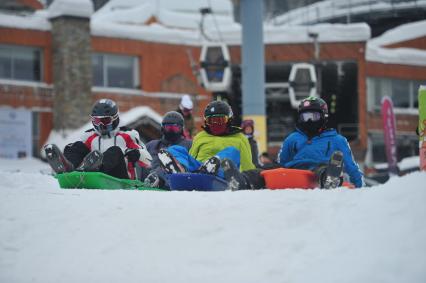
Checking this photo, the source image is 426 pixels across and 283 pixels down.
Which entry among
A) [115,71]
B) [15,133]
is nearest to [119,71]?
[115,71]

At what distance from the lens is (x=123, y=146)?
11.6 meters

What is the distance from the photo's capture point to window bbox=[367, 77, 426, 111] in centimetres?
3775

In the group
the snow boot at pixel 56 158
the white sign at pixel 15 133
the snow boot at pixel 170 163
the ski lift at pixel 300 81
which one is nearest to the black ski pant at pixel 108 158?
the snow boot at pixel 56 158

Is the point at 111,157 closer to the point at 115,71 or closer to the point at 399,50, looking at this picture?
the point at 115,71

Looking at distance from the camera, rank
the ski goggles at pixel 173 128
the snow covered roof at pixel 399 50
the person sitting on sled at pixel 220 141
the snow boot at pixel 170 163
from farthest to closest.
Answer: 1. the snow covered roof at pixel 399 50
2. the ski goggles at pixel 173 128
3. the person sitting on sled at pixel 220 141
4. the snow boot at pixel 170 163

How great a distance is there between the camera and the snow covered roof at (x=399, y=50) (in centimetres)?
3747

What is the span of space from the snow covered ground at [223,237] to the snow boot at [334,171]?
1.80 m

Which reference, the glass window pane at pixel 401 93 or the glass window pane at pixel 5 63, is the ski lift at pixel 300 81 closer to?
the glass window pane at pixel 401 93

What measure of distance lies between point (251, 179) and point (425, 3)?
41.6m

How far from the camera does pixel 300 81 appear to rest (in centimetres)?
3097

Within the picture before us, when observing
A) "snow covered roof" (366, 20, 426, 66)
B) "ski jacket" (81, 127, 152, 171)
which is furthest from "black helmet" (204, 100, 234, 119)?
"snow covered roof" (366, 20, 426, 66)

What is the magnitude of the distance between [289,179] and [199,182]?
40.8 inches

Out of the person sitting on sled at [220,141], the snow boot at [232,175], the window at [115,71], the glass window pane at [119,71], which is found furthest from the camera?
the glass window pane at [119,71]

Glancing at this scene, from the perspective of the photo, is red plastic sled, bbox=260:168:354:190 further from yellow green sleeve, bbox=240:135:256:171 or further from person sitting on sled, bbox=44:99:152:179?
person sitting on sled, bbox=44:99:152:179
